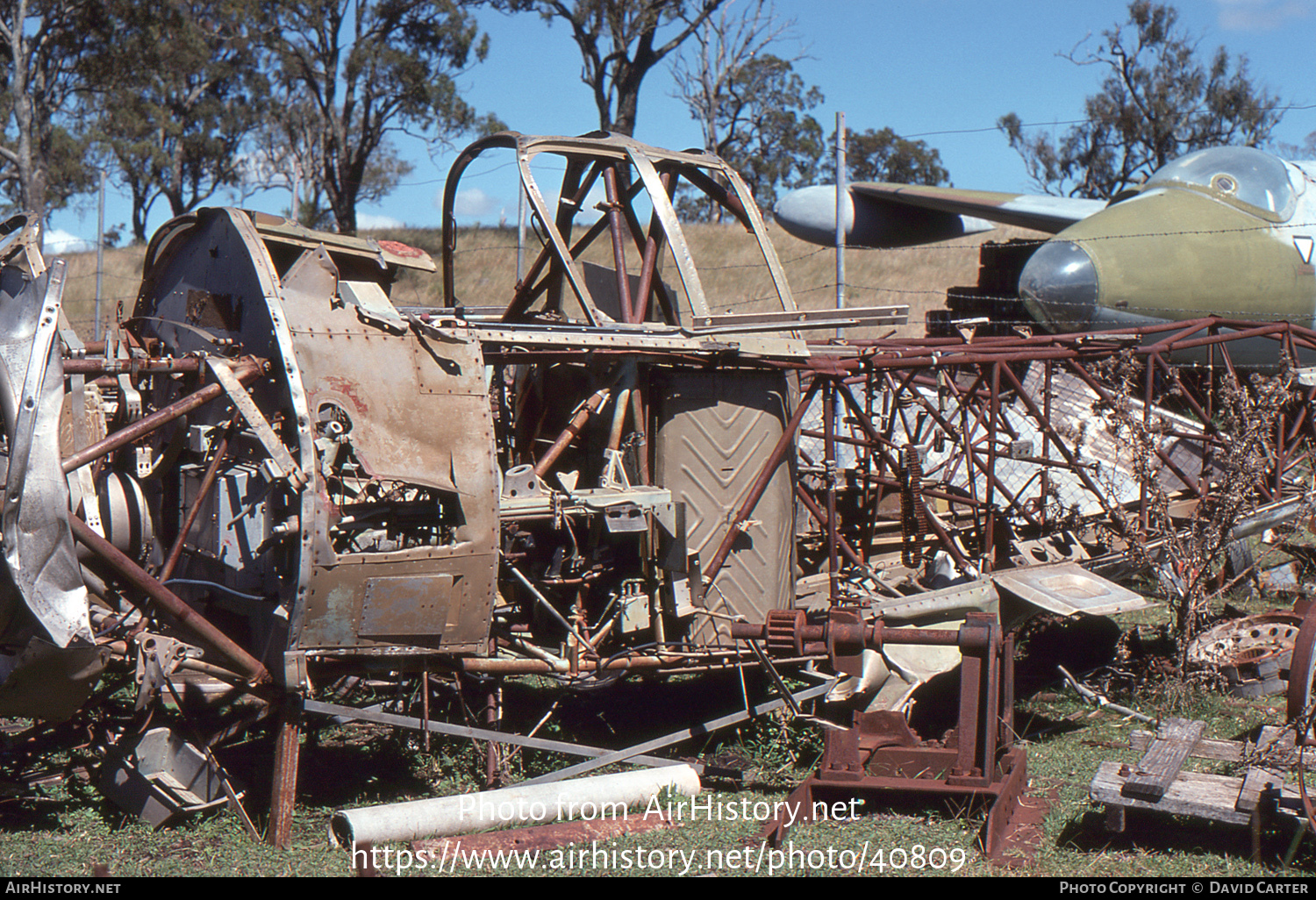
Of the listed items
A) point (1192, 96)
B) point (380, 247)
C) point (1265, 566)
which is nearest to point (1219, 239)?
point (1265, 566)

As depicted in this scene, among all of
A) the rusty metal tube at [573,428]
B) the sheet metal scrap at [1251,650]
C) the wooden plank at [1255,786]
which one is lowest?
the sheet metal scrap at [1251,650]

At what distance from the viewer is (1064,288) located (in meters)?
14.7

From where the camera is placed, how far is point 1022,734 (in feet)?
26.0

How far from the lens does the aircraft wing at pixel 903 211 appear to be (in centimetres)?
2044

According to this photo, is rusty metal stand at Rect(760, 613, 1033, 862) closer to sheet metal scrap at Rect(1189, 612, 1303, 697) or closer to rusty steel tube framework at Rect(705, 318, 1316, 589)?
rusty steel tube framework at Rect(705, 318, 1316, 589)

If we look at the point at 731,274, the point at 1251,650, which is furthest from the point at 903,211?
the point at 1251,650

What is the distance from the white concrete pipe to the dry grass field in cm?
2034

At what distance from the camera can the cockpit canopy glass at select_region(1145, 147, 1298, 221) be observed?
14.8 m

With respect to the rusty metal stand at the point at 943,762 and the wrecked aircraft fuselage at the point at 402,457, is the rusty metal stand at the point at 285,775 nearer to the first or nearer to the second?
the wrecked aircraft fuselage at the point at 402,457

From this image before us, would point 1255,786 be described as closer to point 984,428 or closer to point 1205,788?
point 1205,788

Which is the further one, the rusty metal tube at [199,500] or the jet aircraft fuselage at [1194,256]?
the jet aircraft fuselage at [1194,256]

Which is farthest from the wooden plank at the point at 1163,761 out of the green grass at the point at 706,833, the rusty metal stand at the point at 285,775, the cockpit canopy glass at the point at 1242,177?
the cockpit canopy glass at the point at 1242,177

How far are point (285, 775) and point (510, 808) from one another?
1.18 metres

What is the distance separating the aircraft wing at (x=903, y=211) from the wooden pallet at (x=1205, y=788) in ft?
48.0
